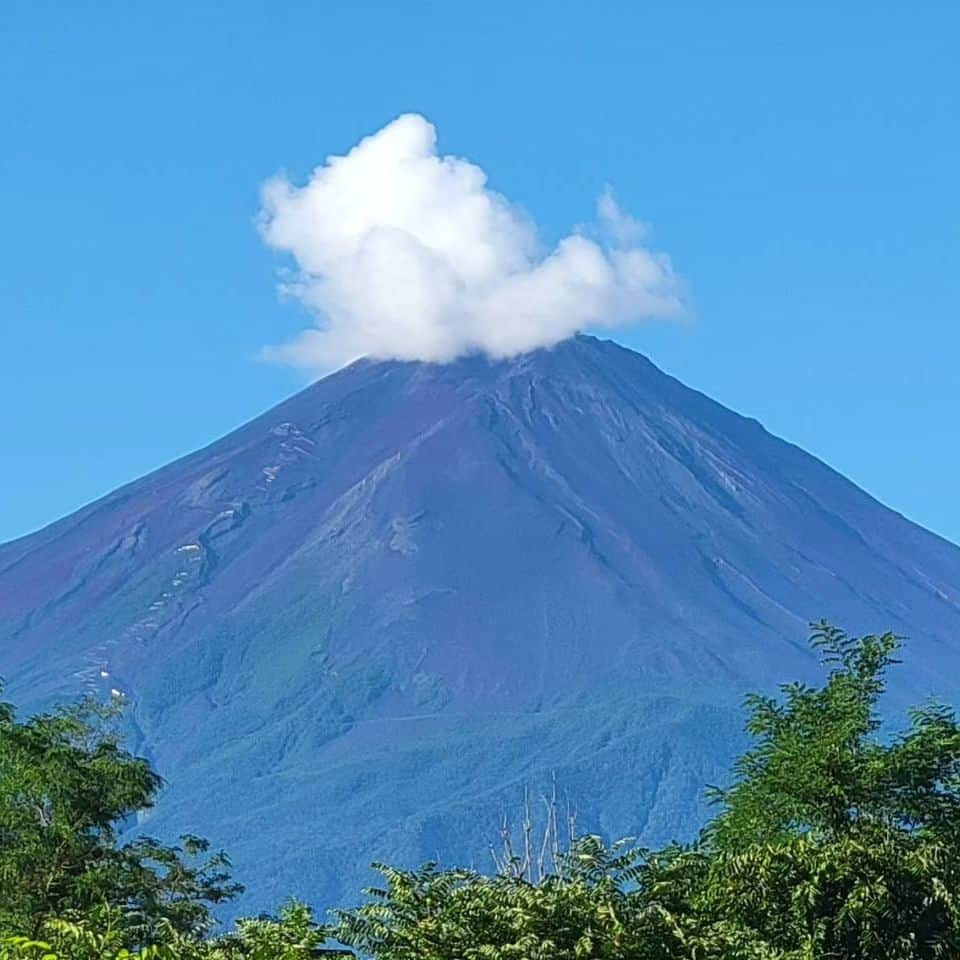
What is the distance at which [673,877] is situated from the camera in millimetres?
18312

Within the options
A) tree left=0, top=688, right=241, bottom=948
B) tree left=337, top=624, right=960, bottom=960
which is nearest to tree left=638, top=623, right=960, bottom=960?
tree left=337, top=624, right=960, bottom=960

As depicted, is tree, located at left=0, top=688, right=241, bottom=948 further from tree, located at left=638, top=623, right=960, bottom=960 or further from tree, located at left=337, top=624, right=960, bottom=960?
tree, located at left=638, top=623, right=960, bottom=960

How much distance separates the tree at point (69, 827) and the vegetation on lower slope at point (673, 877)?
1.2 inches

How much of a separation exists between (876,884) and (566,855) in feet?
8.57

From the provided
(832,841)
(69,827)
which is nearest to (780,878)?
(832,841)

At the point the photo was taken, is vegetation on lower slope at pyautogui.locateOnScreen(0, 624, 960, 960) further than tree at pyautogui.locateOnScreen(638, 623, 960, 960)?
No

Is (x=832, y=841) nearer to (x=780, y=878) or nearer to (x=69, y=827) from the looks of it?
(x=780, y=878)

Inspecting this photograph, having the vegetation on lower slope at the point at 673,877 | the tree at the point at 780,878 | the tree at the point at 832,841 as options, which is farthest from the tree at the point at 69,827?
the tree at the point at 832,841

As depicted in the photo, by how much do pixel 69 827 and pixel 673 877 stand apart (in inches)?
349

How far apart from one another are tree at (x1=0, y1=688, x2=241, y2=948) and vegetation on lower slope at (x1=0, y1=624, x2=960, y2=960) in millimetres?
31

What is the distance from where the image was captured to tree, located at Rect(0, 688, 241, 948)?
23.9m

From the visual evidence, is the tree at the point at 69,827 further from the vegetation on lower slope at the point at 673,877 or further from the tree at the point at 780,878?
the tree at the point at 780,878

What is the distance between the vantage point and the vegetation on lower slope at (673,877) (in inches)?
614

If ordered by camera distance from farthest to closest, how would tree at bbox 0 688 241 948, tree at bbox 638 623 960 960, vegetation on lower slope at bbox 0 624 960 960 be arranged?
tree at bbox 0 688 241 948, tree at bbox 638 623 960 960, vegetation on lower slope at bbox 0 624 960 960
